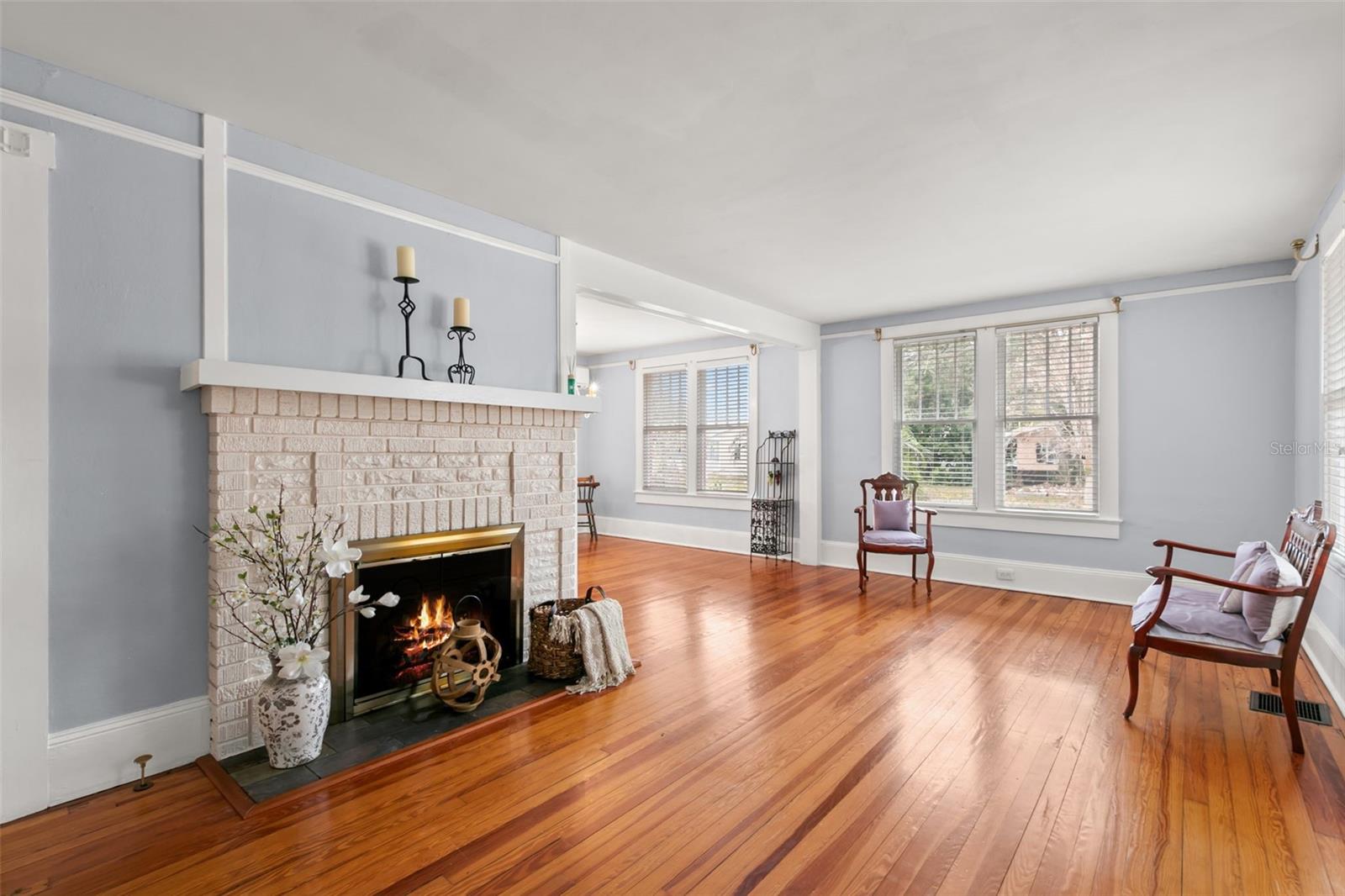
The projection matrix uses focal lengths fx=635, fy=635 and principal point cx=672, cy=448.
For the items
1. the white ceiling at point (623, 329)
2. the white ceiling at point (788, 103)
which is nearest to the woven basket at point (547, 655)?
the white ceiling at point (788, 103)

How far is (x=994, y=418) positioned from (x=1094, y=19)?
417cm

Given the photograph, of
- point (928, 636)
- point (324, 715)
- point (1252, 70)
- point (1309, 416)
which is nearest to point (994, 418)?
point (1309, 416)

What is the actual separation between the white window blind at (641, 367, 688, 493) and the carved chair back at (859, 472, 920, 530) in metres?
2.57

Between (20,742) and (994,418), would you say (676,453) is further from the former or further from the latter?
(20,742)

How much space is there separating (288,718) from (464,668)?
0.72 meters

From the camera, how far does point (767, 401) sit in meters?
7.31

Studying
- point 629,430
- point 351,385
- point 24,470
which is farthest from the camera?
point 629,430

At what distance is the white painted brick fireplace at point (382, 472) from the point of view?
2.52 m

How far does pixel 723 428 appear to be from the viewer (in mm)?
7746

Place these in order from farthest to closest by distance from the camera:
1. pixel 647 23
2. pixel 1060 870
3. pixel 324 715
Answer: pixel 324 715 → pixel 647 23 → pixel 1060 870

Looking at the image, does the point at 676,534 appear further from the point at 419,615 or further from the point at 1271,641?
the point at 1271,641

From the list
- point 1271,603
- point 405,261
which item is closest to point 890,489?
point 1271,603


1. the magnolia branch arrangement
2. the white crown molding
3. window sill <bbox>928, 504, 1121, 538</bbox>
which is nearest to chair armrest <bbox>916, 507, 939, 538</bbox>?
window sill <bbox>928, 504, 1121, 538</bbox>

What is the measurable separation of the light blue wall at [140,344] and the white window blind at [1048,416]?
528cm
